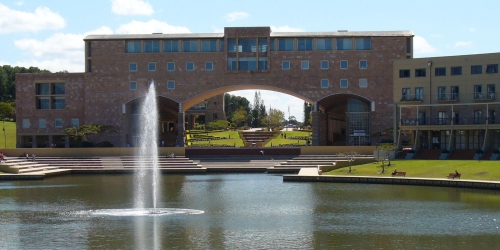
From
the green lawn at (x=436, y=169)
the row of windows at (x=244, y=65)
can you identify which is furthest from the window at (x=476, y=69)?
the row of windows at (x=244, y=65)

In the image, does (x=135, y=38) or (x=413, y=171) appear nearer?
(x=413, y=171)

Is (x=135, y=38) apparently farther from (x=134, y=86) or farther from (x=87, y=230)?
(x=87, y=230)

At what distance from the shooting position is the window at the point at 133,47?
83.1 meters

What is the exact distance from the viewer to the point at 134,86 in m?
83.4

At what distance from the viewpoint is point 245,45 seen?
82438mm

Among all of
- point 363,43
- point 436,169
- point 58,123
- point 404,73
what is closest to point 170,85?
point 58,123

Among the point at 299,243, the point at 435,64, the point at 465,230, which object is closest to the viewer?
the point at 299,243

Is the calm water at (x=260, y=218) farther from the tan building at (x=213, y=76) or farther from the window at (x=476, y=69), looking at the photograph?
the tan building at (x=213, y=76)

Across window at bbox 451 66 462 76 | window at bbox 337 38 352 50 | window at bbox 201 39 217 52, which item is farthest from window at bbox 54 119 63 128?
window at bbox 451 66 462 76

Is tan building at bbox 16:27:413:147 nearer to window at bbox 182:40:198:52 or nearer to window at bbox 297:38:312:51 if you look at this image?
window at bbox 182:40:198:52

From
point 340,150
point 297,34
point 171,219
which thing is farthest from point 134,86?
point 171,219

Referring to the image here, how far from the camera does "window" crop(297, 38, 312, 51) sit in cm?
8169

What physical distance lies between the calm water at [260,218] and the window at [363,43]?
33.5 metres

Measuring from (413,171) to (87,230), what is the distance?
1257 inches
